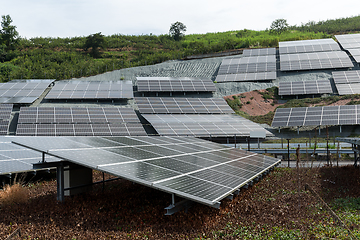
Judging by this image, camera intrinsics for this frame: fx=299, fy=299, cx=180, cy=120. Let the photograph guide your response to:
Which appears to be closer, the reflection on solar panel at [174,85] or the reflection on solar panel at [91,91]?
the reflection on solar panel at [91,91]

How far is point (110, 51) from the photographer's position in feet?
304

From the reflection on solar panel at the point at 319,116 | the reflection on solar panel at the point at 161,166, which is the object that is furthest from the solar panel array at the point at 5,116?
the reflection on solar panel at the point at 319,116

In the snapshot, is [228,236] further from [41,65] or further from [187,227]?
[41,65]

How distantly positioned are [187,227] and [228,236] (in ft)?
4.78

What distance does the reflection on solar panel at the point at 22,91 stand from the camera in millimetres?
42562

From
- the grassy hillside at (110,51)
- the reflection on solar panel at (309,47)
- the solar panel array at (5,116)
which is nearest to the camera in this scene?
the solar panel array at (5,116)

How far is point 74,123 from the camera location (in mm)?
37531

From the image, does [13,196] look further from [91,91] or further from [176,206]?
[91,91]

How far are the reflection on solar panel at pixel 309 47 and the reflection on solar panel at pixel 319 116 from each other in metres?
29.6

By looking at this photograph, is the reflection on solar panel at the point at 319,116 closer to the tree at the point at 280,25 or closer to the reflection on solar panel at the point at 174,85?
the reflection on solar panel at the point at 174,85

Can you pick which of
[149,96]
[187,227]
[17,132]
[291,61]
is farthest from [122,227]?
[291,61]

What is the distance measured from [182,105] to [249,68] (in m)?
21.9

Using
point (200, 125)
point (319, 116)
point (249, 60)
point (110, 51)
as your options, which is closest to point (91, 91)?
point (200, 125)

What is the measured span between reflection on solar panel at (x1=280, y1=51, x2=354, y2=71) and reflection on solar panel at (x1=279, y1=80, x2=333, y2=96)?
19.5ft
